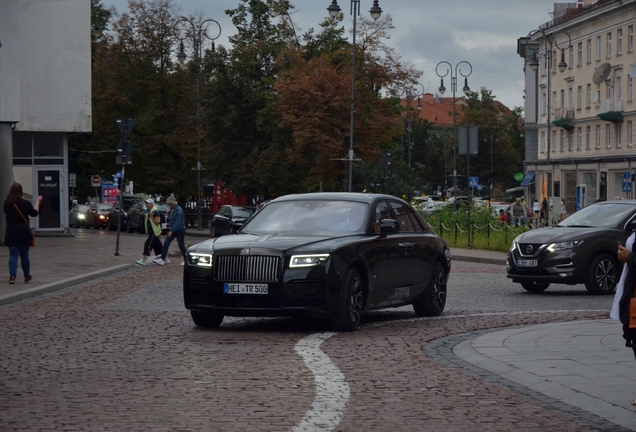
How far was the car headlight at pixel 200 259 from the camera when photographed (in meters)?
13.3

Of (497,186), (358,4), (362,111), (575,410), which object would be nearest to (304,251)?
(575,410)

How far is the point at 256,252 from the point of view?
13.1m

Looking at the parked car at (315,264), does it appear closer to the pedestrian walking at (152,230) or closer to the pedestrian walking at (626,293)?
the pedestrian walking at (626,293)

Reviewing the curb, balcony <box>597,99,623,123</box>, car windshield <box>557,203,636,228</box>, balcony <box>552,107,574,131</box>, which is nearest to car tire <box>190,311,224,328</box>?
the curb

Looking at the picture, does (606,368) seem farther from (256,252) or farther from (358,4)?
(358,4)

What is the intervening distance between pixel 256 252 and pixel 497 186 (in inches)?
4961

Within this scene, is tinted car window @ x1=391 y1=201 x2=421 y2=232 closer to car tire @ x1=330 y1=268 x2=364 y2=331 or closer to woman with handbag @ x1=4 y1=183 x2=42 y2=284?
car tire @ x1=330 y1=268 x2=364 y2=331

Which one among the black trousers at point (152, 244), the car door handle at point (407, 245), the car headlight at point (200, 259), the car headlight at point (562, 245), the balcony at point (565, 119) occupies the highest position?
the balcony at point (565, 119)

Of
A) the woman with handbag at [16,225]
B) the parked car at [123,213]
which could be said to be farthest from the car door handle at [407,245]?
the parked car at [123,213]

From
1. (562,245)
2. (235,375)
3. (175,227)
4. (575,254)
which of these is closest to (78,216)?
(175,227)

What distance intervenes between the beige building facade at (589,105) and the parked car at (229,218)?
29.9m

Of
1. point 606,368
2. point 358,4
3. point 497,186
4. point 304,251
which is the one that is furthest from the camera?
point 497,186

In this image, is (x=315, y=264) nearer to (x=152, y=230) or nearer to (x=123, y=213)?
(x=152, y=230)

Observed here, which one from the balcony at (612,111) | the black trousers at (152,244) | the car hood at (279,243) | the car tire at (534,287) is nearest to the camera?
the car hood at (279,243)
